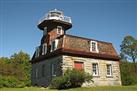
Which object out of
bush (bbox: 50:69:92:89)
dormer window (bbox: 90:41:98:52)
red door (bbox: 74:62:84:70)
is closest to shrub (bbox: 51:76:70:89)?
bush (bbox: 50:69:92:89)

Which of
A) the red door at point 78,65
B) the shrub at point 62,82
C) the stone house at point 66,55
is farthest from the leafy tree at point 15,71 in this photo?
the red door at point 78,65

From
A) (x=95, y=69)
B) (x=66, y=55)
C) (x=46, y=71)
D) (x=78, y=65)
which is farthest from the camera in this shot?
(x=46, y=71)

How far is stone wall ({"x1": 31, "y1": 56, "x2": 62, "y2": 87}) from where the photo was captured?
28.6 m

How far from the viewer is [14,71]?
52500mm

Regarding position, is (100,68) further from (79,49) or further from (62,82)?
(62,82)

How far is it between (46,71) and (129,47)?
36.8 meters

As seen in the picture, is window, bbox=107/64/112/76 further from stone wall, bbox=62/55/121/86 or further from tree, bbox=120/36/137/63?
tree, bbox=120/36/137/63

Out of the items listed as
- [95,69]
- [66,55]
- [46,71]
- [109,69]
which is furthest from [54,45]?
[109,69]

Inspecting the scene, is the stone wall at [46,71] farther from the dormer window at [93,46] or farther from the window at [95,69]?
the dormer window at [93,46]

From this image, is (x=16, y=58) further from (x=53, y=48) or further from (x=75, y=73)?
(x=75, y=73)

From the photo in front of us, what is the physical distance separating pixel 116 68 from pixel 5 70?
1109 inches

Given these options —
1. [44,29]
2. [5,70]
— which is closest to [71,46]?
[44,29]

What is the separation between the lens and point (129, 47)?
62.4 metres

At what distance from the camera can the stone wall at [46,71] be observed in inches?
1126
